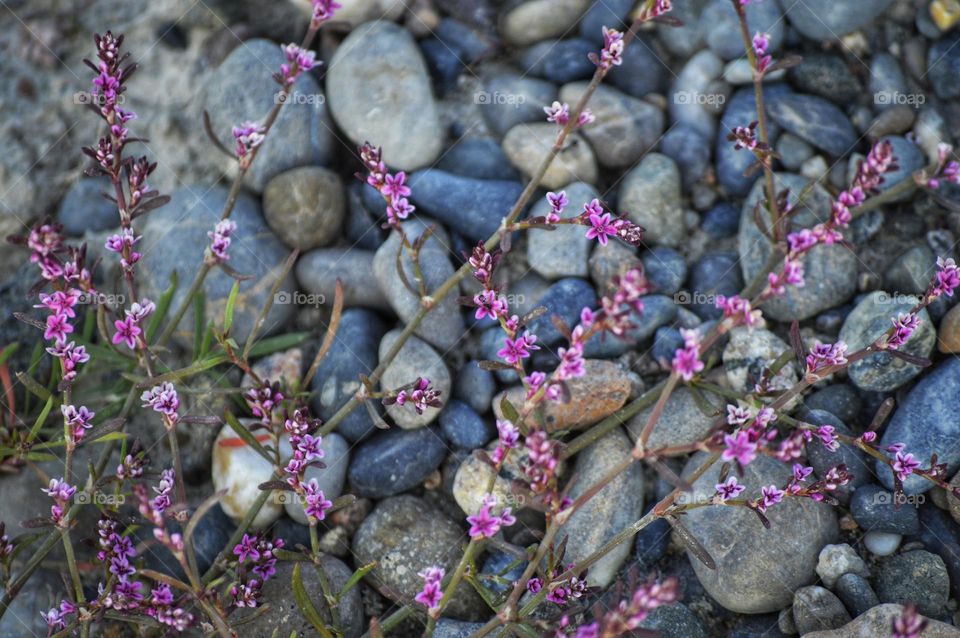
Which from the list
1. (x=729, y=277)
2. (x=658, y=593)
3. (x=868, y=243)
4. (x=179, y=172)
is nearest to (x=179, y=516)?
(x=658, y=593)

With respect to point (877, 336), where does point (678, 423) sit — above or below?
below

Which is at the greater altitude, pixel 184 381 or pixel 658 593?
pixel 658 593

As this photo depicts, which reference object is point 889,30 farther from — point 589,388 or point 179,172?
point 179,172

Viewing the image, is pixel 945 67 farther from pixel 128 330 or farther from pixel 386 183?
pixel 128 330

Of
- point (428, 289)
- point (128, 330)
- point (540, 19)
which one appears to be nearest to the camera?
point (128, 330)

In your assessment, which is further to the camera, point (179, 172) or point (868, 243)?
point (179, 172)

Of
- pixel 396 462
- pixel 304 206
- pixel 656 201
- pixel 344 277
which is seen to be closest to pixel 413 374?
pixel 396 462
